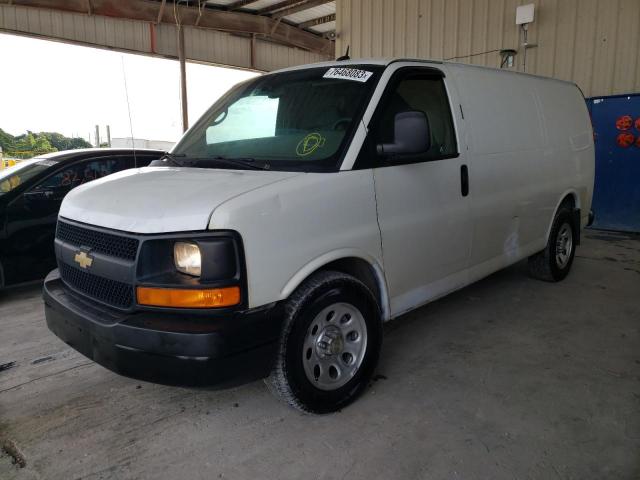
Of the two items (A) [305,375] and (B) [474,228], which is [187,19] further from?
(A) [305,375]

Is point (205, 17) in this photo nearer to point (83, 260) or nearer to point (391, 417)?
point (83, 260)

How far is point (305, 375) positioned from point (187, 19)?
1150cm

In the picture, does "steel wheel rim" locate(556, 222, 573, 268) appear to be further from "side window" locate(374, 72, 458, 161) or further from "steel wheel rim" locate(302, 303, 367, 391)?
"steel wheel rim" locate(302, 303, 367, 391)

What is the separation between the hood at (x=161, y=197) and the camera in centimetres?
217

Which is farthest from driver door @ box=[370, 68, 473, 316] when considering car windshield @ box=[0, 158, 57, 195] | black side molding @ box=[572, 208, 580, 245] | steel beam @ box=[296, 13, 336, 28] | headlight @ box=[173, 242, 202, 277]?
steel beam @ box=[296, 13, 336, 28]

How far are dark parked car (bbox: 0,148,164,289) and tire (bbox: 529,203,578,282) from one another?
4.02 meters

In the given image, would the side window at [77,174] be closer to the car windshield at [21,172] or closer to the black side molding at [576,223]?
the car windshield at [21,172]

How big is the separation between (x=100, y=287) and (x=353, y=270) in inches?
52.2

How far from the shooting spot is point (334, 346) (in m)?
2.63

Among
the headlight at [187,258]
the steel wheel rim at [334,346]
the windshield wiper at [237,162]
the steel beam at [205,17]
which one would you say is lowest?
the steel wheel rim at [334,346]

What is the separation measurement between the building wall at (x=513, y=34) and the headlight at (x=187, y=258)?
308 inches

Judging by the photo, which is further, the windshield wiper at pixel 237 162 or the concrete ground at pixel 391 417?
the windshield wiper at pixel 237 162

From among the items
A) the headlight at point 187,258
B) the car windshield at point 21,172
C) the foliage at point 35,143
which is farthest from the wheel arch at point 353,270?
the foliage at point 35,143

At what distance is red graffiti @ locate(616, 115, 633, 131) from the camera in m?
7.50
